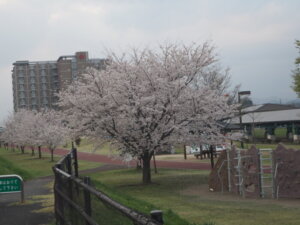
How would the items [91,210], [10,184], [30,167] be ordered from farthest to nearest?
1. [30,167]
2. [10,184]
3. [91,210]

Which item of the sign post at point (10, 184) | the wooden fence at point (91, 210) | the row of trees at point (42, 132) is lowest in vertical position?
the sign post at point (10, 184)

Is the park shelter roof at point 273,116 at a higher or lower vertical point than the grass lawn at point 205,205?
higher

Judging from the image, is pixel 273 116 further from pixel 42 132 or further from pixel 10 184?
pixel 10 184

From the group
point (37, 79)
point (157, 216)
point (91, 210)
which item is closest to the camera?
point (157, 216)

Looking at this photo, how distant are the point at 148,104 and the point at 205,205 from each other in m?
6.68

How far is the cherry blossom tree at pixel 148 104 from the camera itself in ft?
68.2

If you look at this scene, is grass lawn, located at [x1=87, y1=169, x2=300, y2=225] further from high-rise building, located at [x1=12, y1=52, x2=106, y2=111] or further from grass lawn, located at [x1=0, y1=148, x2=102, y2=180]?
high-rise building, located at [x1=12, y1=52, x2=106, y2=111]

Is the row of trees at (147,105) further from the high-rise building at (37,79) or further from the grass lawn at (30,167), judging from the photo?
the high-rise building at (37,79)

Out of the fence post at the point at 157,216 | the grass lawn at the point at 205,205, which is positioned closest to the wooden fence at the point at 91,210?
the fence post at the point at 157,216

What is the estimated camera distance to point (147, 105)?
20.5 meters

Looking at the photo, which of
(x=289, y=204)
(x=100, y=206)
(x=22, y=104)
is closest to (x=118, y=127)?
(x=289, y=204)

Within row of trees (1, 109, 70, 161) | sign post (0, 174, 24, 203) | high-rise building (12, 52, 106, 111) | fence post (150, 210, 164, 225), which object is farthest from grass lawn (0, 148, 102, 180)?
high-rise building (12, 52, 106, 111)

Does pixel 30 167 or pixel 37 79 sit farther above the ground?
pixel 37 79

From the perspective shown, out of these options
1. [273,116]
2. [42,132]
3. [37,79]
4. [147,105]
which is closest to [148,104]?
[147,105]
